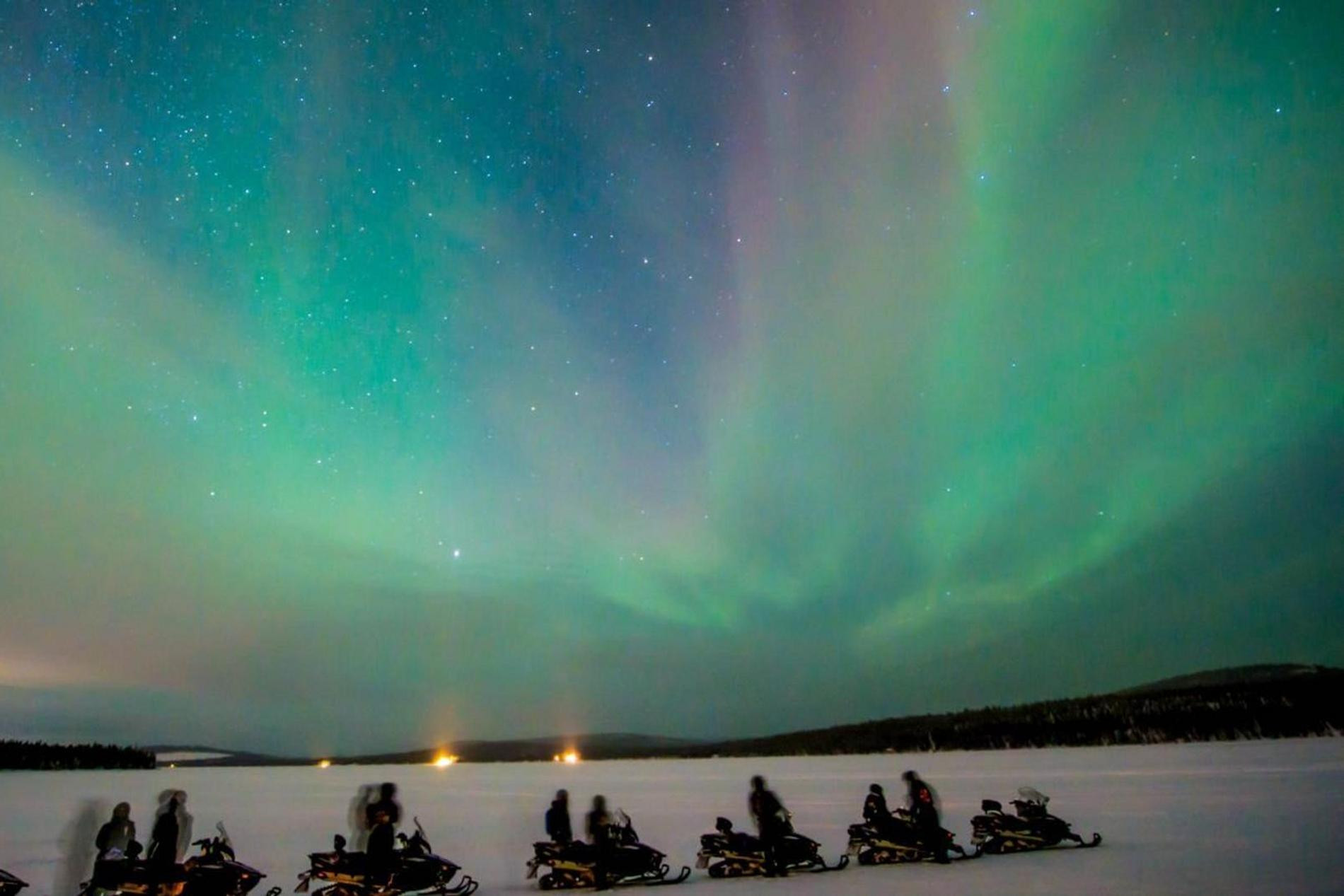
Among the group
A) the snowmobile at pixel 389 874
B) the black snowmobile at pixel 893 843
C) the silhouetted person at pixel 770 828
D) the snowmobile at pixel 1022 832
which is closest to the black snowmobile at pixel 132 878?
the snowmobile at pixel 389 874

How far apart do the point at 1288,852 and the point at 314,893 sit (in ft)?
57.3

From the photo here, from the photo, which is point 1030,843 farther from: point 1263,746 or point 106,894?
point 1263,746

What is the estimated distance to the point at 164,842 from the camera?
14.5 meters

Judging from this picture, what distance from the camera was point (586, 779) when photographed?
67375mm

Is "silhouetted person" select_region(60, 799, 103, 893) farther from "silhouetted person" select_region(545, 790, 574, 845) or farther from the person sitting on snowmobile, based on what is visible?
"silhouetted person" select_region(545, 790, 574, 845)

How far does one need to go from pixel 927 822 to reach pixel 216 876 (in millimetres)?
13695

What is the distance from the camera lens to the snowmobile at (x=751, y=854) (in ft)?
58.4

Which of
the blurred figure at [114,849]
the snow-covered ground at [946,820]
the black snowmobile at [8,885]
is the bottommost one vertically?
the snow-covered ground at [946,820]

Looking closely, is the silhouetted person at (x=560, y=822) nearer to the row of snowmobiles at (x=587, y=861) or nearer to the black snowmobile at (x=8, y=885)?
the row of snowmobiles at (x=587, y=861)

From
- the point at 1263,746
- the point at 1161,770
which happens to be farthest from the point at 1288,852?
the point at 1263,746

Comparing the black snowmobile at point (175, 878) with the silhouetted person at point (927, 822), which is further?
the silhouetted person at point (927, 822)

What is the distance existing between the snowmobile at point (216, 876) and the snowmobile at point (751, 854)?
8319mm

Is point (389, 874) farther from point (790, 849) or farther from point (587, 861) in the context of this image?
point (790, 849)

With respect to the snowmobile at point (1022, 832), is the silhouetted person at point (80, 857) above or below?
above
